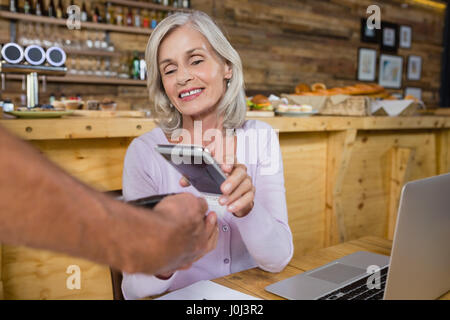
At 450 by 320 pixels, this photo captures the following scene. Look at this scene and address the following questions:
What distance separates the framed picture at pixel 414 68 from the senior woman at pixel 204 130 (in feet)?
17.5

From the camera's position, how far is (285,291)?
813mm

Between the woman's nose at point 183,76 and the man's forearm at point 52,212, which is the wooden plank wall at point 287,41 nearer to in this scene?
the woman's nose at point 183,76

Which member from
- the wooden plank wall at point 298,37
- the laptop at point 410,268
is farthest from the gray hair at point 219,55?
the wooden plank wall at point 298,37

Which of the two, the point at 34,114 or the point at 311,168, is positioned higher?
the point at 34,114

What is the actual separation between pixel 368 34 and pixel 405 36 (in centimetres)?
78

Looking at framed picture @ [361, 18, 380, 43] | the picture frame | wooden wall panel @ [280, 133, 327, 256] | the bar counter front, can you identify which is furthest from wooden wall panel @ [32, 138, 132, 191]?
the picture frame

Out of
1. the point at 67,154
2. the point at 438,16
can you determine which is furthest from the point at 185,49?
the point at 438,16

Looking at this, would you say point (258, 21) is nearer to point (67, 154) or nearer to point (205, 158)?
point (67, 154)

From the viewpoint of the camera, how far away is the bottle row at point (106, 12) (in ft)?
11.3

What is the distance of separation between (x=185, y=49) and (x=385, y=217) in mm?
Result: 2026

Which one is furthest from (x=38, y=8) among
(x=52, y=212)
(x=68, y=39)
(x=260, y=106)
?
(x=52, y=212)

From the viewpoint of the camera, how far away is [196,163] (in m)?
0.61

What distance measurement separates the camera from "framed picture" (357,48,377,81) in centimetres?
546

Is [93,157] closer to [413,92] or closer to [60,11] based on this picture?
[60,11]
